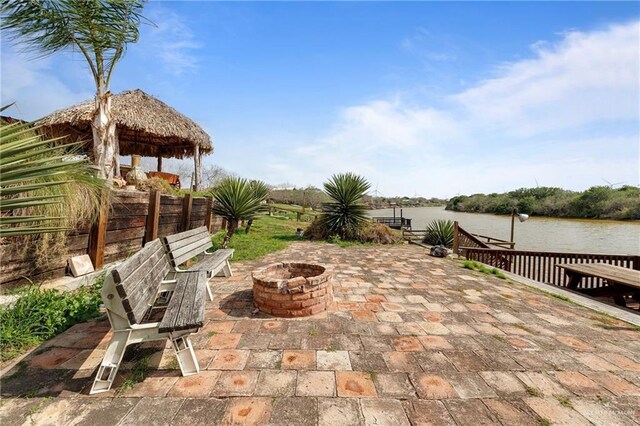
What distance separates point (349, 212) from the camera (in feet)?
34.4

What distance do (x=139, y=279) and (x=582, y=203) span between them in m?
39.9

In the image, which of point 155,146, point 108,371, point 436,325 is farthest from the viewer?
point 155,146

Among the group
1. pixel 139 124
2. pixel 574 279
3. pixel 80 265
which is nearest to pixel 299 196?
pixel 139 124

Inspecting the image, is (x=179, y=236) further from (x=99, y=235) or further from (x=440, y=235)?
(x=440, y=235)

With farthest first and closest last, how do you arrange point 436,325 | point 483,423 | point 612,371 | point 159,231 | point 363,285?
point 159,231 → point 363,285 → point 436,325 → point 612,371 → point 483,423

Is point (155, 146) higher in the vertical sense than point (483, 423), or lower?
higher

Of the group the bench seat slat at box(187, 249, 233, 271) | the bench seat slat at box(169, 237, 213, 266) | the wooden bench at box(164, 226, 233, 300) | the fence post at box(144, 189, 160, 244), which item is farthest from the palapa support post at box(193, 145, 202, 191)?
the bench seat slat at box(187, 249, 233, 271)

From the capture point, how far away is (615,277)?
484 centimetres

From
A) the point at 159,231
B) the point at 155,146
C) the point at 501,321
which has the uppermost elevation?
the point at 155,146

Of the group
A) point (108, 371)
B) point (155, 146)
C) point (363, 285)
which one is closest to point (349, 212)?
point (363, 285)

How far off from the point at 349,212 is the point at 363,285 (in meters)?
5.89

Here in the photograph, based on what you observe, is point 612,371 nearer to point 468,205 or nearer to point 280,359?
point 280,359

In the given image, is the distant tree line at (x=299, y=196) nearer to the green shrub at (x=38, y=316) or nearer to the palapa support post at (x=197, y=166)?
the palapa support post at (x=197, y=166)

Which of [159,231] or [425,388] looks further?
[159,231]
